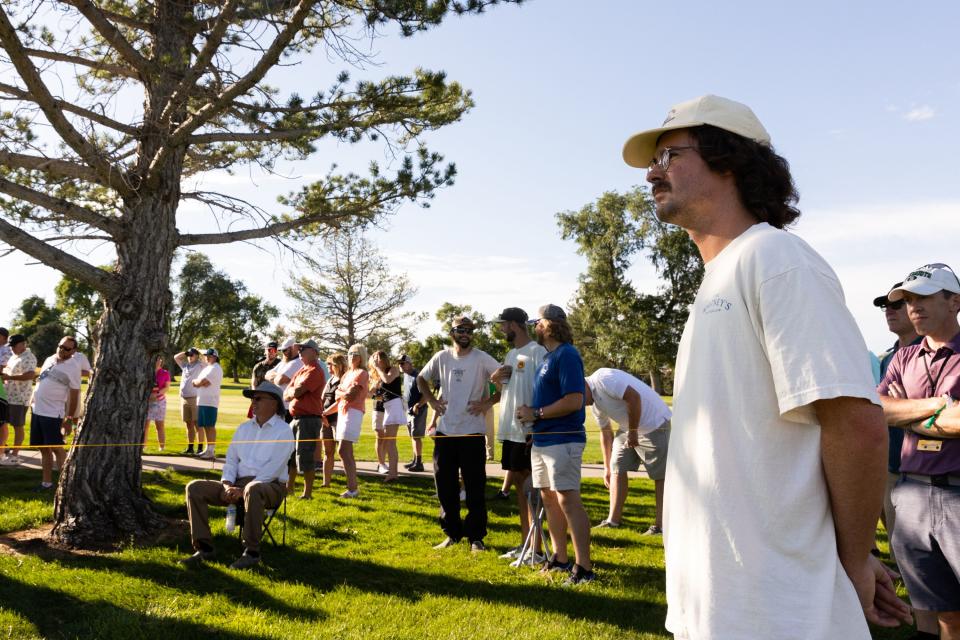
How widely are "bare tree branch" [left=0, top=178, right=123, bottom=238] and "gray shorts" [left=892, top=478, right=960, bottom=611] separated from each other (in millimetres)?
7032

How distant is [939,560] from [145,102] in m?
7.80

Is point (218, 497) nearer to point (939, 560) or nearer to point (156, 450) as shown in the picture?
point (939, 560)

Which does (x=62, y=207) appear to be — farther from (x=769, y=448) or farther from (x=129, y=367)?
(x=769, y=448)

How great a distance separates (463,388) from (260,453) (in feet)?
6.85

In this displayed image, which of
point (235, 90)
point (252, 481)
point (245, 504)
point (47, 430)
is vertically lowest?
point (245, 504)

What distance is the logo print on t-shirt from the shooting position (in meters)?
1.69

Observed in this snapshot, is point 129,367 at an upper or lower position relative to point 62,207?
lower

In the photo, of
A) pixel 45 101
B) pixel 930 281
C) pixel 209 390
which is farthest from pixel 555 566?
pixel 209 390

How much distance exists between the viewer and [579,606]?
17.7 feet

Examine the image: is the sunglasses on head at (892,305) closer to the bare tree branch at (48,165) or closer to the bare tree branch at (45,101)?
the bare tree branch at (45,101)

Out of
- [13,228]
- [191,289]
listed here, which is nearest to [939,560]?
[13,228]

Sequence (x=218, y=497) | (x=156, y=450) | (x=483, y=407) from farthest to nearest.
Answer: (x=156, y=450), (x=483, y=407), (x=218, y=497)

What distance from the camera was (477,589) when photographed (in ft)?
19.3

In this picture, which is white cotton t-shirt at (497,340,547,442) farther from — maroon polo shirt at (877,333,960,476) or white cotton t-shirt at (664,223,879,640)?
white cotton t-shirt at (664,223,879,640)
